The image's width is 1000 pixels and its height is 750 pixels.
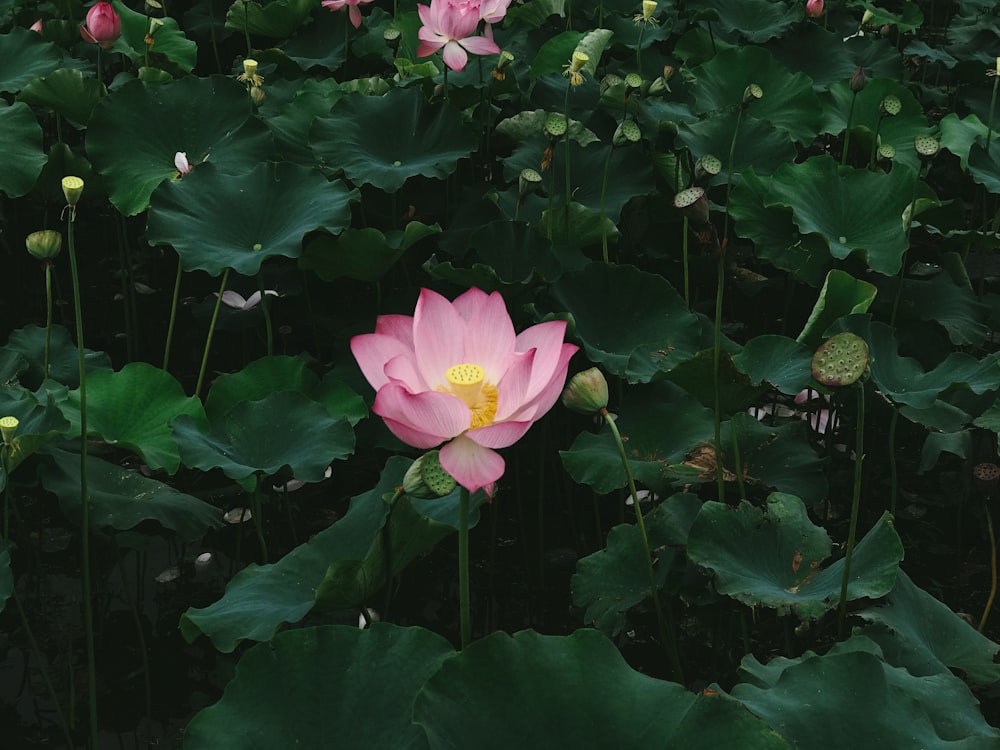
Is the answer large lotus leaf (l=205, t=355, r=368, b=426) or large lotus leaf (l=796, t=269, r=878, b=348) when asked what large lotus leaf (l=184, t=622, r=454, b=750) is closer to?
large lotus leaf (l=205, t=355, r=368, b=426)

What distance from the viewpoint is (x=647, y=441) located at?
1.76 meters

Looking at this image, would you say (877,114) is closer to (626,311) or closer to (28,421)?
(626,311)

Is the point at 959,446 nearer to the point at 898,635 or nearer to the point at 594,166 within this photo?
the point at 898,635

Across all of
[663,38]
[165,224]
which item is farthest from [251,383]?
[663,38]

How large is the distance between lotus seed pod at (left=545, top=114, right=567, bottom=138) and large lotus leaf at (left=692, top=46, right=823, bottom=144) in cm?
65

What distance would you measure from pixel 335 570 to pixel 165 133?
4.25 ft

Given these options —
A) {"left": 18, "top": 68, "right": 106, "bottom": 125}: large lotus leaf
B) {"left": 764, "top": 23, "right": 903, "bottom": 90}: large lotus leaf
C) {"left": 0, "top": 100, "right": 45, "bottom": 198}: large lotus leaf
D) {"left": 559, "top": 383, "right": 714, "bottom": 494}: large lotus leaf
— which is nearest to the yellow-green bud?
{"left": 0, "top": 100, "right": 45, "bottom": 198}: large lotus leaf

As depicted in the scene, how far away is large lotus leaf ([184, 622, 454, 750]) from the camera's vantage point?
3.41 ft

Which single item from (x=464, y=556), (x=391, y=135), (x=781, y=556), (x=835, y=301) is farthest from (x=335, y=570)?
(x=391, y=135)

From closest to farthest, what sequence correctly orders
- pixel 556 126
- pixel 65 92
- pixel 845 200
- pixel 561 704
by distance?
1. pixel 561 704
2. pixel 556 126
3. pixel 845 200
4. pixel 65 92

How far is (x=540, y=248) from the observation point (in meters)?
2.01

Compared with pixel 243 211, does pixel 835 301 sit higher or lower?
lower

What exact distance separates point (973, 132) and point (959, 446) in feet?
3.27

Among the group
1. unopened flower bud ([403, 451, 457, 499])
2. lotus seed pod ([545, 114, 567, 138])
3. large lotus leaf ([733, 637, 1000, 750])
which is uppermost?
unopened flower bud ([403, 451, 457, 499])
